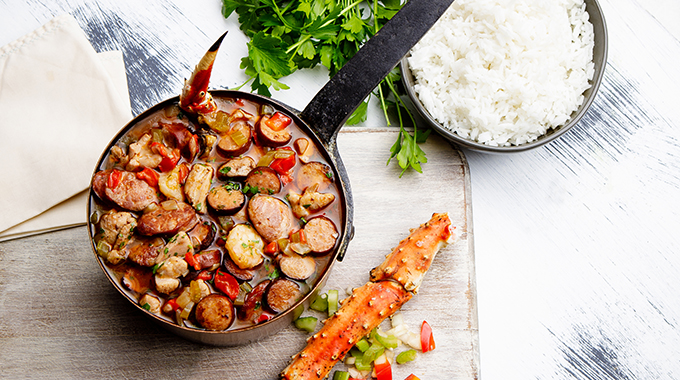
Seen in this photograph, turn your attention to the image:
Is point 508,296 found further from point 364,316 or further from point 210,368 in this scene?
point 210,368

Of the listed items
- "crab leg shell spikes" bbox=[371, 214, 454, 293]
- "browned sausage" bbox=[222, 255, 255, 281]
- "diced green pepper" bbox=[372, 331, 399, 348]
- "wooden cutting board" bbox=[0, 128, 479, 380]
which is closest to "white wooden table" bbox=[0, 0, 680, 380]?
"wooden cutting board" bbox=[0, 128, 479, 380]

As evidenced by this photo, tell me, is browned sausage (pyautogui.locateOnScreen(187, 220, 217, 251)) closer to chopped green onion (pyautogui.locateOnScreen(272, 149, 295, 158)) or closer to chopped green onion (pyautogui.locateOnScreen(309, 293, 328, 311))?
chopped green onion (pyautogui.locateOnScreen(272, 149, 295, 158))

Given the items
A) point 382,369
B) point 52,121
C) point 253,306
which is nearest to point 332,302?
point 382,369

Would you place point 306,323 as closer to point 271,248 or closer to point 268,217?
point 271,248

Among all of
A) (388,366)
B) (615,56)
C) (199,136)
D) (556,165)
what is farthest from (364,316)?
(615,56)

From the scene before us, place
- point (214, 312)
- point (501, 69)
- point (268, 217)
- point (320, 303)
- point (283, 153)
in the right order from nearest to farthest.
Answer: point (214, 312) → point (268, 217) → point (283, 153) → point (320, 303) → point (501, 69)

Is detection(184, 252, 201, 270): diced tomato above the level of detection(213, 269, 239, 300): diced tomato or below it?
above
